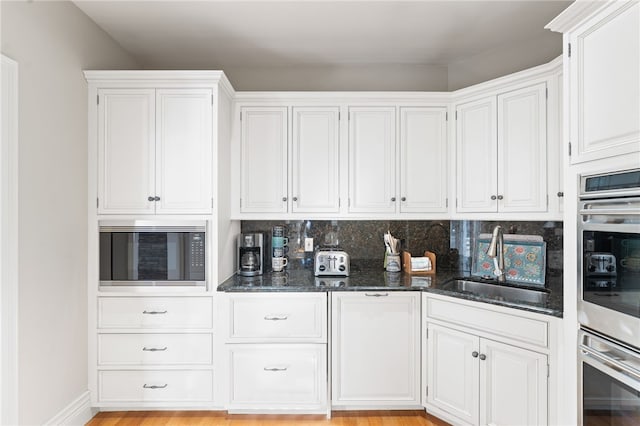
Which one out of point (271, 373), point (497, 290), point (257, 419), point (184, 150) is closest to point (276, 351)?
point (271, 373)

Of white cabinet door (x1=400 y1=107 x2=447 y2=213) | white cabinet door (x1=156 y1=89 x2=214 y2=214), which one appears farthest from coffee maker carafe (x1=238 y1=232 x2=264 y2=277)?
white cabinet door (x1=400 y1=107 x2=447 y2=213)

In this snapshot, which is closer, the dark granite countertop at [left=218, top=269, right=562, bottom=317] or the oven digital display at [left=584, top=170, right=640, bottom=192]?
the oven digital display at [left=584, top=170, right=640, bottom=192]

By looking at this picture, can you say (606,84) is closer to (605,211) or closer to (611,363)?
(605,211)

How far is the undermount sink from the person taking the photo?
234cm

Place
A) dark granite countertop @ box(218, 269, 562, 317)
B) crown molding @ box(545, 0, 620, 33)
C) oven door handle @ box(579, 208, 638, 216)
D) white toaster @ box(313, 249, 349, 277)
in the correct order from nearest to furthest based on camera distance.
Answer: oven door handle @ box(579, 208, 638, 216) → crown molding @ box(545, 0, 620, 33) → dark granite countertop @ box(218, 269, 562, 317) → white toaster @ box(313, 249, 349, 277)

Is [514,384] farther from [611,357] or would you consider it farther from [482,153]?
[482,153]

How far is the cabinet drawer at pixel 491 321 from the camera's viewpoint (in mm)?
1914

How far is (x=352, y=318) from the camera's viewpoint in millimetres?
2438

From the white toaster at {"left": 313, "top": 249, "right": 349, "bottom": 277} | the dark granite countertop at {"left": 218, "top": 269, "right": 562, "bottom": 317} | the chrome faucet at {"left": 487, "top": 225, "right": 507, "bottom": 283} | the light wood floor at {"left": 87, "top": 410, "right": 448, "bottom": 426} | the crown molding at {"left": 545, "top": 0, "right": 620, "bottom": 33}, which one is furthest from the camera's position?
the white toaster at {"left": 313, "top": 249, "right": 349, "bottom": 277}

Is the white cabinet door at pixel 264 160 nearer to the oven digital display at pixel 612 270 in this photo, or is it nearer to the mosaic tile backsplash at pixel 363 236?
the mosaic tile backsplash at pixel 363 236

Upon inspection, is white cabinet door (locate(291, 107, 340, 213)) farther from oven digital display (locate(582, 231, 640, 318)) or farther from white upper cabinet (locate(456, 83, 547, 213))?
oven digital display (locate(582, 231, 640, 318))

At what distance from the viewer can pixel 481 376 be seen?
2139mm

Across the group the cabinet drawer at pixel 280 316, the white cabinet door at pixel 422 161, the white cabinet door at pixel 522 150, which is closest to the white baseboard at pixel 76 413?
the cabinet drawer at pixel 280 316

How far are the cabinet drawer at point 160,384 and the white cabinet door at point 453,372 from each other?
4.80 feet
